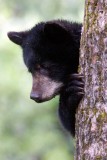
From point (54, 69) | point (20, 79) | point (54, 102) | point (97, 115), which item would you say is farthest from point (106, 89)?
point (54, 102)

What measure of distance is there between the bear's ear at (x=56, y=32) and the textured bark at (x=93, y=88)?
0.85 meters

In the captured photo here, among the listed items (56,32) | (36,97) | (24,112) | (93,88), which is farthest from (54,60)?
(24,112)

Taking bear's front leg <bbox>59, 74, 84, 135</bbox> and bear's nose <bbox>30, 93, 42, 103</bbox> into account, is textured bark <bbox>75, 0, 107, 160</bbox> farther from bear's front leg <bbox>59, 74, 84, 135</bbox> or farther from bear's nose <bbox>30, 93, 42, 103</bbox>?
bear's nose <bbox>30, 93, 42, 103</bbox>

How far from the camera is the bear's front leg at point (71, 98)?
5.27m

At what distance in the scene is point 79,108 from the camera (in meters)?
5.21

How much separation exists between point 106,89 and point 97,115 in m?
0.20

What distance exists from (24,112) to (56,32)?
8.32 meters

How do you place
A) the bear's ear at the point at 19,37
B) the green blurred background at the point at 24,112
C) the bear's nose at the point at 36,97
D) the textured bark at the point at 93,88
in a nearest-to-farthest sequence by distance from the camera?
the textured bark at the point at 93,88
the bear's nose at the point at 36,97
the bear's ear at the point at 19,37
the green blurred background at the point at 24,112

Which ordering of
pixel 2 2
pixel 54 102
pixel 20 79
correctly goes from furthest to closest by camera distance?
pixel 2 2
pixel 54 102
pixel 20 79

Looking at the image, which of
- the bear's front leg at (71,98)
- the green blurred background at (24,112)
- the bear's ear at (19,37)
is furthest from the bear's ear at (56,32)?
the green blurred background at (24,112)

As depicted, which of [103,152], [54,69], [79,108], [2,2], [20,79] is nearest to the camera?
[103,152]

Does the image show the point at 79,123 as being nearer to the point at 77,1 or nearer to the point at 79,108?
the point at 79,108

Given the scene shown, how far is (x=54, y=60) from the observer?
6.36m

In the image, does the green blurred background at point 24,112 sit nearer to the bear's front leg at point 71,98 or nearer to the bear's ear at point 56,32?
the bear's ear at point 56,32
